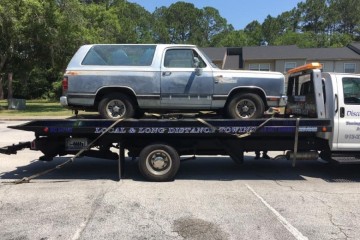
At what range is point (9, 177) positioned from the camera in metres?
8.37

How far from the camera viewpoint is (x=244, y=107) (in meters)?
8.21

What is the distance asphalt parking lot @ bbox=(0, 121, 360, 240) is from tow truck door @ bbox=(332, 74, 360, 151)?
730 mm

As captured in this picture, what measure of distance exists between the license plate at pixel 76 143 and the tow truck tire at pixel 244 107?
9.02 ft

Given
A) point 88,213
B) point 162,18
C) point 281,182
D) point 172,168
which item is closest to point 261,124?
point 281,182

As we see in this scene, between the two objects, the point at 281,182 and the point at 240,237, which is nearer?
the point at 240,237

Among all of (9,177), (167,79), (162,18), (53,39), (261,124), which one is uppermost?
(162,18)

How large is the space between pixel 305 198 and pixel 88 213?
3.34m

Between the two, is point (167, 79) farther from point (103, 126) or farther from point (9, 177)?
point (9, 177)

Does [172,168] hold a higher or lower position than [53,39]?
lower

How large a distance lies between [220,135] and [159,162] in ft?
3.99

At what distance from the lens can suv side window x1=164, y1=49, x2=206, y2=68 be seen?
8242 millimetres

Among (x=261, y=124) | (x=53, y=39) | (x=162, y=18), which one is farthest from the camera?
(x=162, y=18)

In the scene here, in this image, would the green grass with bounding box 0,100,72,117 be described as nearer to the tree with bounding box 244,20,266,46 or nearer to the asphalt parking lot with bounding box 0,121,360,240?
the asphalt parking lot with bounding box 0,121,360,240

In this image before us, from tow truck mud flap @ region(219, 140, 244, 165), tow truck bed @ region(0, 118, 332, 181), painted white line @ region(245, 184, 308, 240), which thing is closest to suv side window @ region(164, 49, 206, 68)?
tow truck bed @ region(0, 118, 332, 181)
